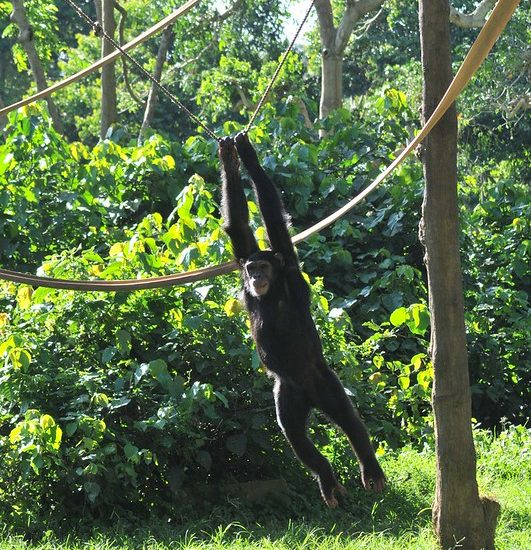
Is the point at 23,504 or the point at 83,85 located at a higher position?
the point at 83,85

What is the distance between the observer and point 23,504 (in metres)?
6.47

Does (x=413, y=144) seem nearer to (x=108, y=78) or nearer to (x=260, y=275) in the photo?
(x=260, y=275)

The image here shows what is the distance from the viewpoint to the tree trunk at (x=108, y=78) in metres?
14.2

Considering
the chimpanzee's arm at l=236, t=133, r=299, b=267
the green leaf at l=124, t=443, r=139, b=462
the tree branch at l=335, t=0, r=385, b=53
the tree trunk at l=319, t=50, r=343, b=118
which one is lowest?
the green leaf at l=124, t=443, r=139, b=462

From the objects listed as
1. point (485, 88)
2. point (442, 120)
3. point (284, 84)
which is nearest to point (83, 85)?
point (284, 84)

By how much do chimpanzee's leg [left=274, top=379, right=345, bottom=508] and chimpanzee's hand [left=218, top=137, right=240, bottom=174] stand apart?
4.18ft

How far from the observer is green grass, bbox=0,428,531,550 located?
5777mm

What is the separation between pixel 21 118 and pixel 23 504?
434 cm

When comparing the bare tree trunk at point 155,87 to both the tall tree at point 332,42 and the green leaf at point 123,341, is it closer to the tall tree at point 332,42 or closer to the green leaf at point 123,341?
the tall tree at point 332,42

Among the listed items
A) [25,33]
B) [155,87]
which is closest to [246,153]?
[25,33]

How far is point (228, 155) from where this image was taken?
5.27m

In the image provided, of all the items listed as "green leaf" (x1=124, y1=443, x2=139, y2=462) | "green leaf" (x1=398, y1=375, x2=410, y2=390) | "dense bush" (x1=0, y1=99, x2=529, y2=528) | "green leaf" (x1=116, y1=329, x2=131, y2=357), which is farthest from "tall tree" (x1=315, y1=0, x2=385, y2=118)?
"green leaf" (x1=124, y1=443, x2=139, y2=462)

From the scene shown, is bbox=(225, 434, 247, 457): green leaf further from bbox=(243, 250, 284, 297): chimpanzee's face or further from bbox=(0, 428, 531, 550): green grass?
bbox=(243, 250, 284, 297): chimpanzee's face

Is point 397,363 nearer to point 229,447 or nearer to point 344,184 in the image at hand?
point 229,447
